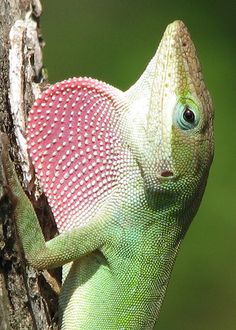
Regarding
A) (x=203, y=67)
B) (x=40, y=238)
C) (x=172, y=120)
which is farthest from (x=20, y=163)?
(x=203, y=67)

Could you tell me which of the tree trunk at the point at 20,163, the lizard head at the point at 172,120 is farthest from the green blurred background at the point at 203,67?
the lizard head at the point at 172,120

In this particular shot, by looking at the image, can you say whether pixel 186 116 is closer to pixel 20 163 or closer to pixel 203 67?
pixel 20 163

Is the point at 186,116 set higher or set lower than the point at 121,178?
higher

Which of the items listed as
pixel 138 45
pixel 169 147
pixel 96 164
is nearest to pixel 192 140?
pixel 169 147

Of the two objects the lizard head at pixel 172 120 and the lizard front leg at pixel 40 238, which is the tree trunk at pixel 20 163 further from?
the lizard head at pixel 172 120

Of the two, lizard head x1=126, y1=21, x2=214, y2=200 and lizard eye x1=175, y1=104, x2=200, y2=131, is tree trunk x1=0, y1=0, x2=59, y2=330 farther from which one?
lizard eye x1=175, y1=104, x2=200, y2=131
